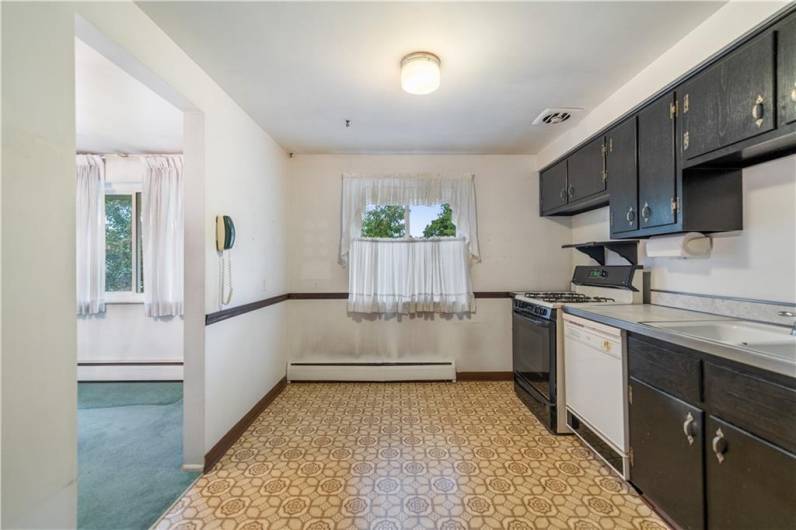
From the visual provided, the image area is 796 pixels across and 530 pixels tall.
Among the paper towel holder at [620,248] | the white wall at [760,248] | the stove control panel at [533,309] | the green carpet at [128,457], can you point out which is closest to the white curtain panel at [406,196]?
the stove control panel at [533,309]

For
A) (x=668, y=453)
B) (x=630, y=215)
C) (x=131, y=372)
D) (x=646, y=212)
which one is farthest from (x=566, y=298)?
(x=131, y=372)

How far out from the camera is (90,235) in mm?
3328

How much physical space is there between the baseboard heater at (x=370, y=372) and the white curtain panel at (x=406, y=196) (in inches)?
47.1

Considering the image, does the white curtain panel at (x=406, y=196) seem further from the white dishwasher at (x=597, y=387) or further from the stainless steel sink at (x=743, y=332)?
the stainless steel sink at (x=743, y=332)

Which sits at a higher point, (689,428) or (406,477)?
(689,428)

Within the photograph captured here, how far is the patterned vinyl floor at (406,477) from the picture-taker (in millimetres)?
1606

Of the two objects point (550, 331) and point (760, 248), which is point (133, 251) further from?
point (760, 248)

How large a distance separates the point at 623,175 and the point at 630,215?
0.29m

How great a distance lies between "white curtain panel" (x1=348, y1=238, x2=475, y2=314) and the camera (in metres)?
3.39

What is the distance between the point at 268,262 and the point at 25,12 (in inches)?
83.4

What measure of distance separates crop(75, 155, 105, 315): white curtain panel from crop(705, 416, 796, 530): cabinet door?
4899 mm

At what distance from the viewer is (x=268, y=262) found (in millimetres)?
2998

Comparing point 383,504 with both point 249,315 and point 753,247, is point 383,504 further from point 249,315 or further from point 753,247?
point 753,247

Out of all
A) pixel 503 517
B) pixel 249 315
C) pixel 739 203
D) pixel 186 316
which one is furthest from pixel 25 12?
pixel 739 203
